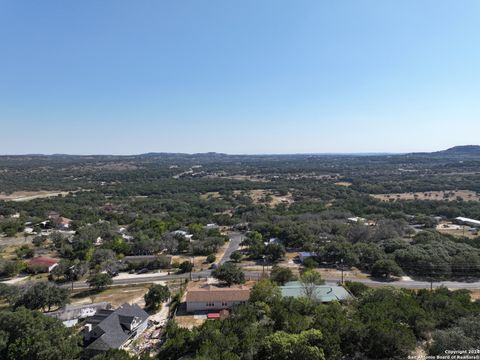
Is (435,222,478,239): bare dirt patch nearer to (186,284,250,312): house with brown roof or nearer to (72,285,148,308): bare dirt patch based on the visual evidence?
(186,284,250,312): house with brown roof

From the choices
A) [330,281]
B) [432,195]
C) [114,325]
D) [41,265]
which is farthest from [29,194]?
[432,195]

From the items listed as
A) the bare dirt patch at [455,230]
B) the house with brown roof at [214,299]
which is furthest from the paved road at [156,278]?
the bare dirt patch at [455,230]

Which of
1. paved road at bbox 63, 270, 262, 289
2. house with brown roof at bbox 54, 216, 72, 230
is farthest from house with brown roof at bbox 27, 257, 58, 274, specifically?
house with brown roof at bbox 54, 216, 72, 230

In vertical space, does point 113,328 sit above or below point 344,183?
above

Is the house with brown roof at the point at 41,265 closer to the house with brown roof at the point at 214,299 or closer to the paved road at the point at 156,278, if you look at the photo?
the paved road at the point at 156,278

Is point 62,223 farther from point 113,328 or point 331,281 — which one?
point 331,281

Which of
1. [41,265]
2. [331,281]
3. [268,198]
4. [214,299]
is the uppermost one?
[214,299]
